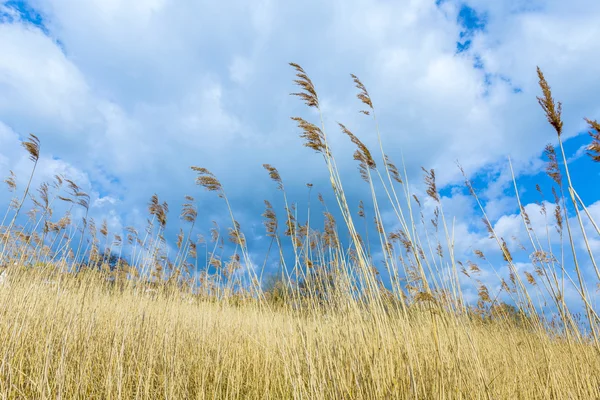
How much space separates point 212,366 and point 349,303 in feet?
4.80

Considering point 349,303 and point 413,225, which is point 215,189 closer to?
point 349,303

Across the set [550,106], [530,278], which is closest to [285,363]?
[550,106]

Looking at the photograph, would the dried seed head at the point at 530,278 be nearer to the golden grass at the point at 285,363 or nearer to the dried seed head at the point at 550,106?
the golden grass at the point at 285,363

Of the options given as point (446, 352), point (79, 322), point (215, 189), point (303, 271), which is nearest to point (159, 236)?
point (79, 322)

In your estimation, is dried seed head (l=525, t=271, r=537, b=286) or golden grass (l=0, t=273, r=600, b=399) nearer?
golden grass (l=0, t=273, r=600, b=399)

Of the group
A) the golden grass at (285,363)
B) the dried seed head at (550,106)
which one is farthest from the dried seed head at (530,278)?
the dried seed head at (550,106)

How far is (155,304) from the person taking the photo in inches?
181

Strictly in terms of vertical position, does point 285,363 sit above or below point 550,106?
below

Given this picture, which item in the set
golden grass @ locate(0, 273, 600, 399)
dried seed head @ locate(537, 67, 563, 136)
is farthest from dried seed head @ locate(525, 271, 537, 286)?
dried seed head @ locate(537, 67, 563, 136)

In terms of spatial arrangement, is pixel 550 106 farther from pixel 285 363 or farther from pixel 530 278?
pixel 530 278

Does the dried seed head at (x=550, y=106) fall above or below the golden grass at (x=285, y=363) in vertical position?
above

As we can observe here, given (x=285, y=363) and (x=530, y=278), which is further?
(x=530, y=278)

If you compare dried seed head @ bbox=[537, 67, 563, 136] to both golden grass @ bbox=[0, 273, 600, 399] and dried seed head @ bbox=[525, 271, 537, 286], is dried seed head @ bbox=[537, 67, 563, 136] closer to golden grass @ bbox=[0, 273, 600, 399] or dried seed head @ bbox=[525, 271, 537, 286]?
golden grass @ bbox=[0, 273, 600, 399]

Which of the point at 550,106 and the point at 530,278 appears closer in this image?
the point at 550,106
